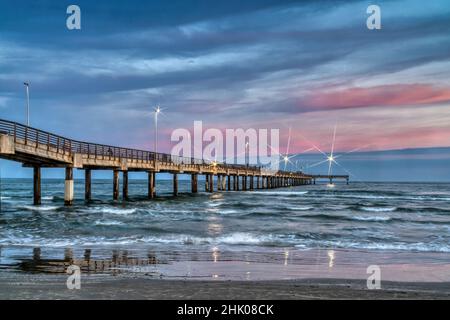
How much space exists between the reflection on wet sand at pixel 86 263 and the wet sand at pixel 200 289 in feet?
3.43

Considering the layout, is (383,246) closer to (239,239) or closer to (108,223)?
(239,239)

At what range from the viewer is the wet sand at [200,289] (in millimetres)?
8930

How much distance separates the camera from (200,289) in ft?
31.9

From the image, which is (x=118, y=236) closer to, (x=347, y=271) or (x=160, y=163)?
(x=347, y=271)

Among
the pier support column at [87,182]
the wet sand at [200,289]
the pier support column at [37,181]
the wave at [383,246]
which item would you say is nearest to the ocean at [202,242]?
the wave at [383,246]

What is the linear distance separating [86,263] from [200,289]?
17.5 feet

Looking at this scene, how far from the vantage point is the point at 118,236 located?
71.3 feet

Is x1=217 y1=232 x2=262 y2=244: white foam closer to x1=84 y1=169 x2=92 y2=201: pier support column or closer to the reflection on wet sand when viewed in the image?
the reflection on wet sand

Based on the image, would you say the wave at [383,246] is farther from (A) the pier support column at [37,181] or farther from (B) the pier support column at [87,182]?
(B) the pier support column at [87,182]

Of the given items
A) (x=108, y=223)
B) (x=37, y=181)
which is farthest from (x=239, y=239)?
(x=37, y=181)

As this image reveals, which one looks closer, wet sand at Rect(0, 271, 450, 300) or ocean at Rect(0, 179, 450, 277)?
wet sand at Rect(0, 271, 450, 300)

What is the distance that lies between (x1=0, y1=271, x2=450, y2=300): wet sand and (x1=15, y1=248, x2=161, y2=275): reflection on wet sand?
1.05 meters

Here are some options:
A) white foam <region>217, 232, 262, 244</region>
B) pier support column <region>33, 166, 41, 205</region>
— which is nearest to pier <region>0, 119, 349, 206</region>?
pier support column <region>33, 166, 41, 205</region>

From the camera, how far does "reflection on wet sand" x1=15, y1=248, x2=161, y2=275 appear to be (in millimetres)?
12508
